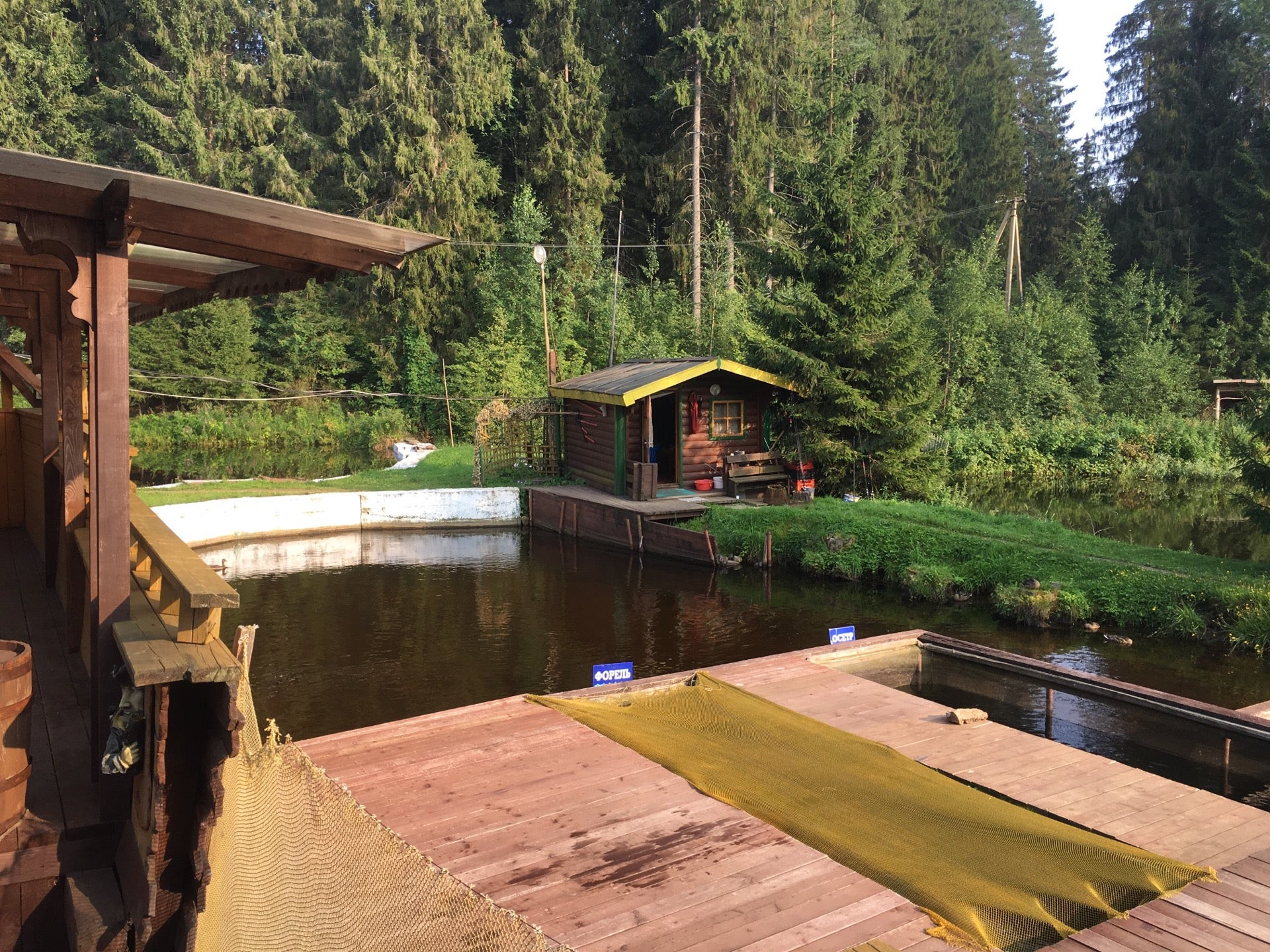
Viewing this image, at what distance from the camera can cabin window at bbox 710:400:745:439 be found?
70.4ft

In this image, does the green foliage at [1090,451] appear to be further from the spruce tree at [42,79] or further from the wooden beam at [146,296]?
the spruce tree at [42,79]

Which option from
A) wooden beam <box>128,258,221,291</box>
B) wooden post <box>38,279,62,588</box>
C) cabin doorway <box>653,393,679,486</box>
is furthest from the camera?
cabin doorway <box>653,393,679,486</box>

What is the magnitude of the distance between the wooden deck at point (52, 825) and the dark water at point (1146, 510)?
1584cm

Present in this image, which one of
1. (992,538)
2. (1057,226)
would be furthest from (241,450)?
(1057,226)

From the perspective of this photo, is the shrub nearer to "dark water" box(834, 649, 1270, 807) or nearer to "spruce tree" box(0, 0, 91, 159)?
"dark water" box(834, 649, 1270, 807)

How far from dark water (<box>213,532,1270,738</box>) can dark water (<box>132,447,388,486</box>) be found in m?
9.22

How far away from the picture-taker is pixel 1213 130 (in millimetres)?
43875

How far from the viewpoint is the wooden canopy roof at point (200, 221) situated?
4227 millimetres

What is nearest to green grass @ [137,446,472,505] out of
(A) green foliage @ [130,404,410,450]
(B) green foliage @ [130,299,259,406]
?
(A) green foliage @ [130,404,410,450]

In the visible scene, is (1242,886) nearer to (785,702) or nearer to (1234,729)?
(1234,729)

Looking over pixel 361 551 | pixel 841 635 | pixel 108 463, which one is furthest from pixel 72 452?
pixel 361 551

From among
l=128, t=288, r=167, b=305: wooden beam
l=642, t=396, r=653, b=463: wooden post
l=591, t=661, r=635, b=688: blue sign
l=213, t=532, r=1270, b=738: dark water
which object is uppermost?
l=128, t=288, r=167, b=305: wooden beam

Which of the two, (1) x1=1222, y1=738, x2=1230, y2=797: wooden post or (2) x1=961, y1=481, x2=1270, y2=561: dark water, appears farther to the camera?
(2) x1=961, y1=481, x2=1270, y2=561: dark water

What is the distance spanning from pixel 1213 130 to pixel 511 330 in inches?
1219
